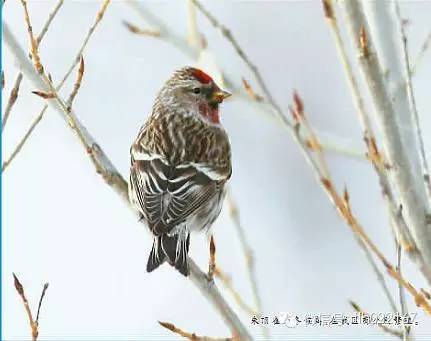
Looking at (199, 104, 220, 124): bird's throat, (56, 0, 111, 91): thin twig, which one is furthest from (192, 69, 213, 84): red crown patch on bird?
(56, 0, 111, 91): thin twig

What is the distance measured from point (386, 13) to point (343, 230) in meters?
4.47

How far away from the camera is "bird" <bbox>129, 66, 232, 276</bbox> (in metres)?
4.02

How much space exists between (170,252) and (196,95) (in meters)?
1.48

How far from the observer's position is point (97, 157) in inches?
151

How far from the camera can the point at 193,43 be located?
4461mm

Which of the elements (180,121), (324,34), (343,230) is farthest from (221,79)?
(324,34)

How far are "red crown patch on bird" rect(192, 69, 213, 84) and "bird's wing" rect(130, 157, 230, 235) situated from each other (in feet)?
1.96

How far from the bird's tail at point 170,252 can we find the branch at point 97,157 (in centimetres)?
4

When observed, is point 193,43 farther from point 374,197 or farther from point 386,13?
point 374,197

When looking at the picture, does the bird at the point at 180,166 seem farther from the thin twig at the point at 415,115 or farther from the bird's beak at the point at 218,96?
the thin twig at the point at 415,115

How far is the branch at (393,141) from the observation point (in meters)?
2.57

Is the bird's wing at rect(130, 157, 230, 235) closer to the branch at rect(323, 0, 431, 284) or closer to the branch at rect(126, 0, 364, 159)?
the branch at rect(126, 0, 364, 159)

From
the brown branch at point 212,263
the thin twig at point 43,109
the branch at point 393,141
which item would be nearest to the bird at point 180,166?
the brown branch at point 212,263

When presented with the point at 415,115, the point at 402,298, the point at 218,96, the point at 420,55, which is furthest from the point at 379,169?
the point at 218,96
